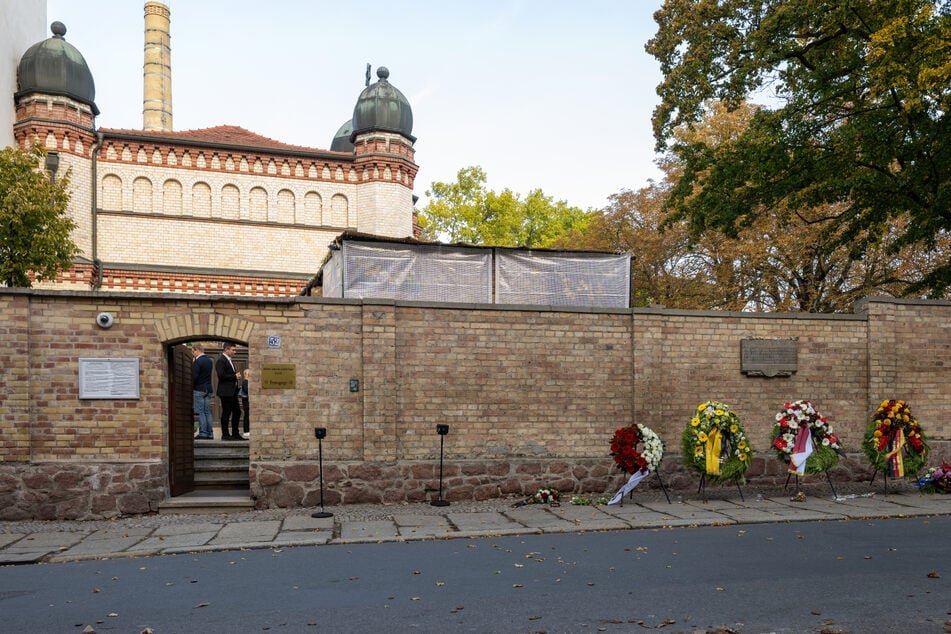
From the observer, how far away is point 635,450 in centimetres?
1139

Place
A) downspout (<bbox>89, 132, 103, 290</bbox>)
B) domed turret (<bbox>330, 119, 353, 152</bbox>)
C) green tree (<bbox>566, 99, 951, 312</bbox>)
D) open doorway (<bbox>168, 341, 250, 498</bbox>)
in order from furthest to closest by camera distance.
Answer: domed turret (<bbox>330, 119, 353, 152</bbox>) → downspout (<bbox>89, 132, 103, 290</bbox>) → green tree (<bbox>566, 99, 951, 312</bbox>) → open doorway (<bbox>168, 341, 250, 498</bbox>)

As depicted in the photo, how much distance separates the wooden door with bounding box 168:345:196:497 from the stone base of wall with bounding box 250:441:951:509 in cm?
139

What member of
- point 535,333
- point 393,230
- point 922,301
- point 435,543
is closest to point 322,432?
point 435,543

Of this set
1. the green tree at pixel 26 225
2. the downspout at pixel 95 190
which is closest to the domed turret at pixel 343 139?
the downspout at pixel 95 190

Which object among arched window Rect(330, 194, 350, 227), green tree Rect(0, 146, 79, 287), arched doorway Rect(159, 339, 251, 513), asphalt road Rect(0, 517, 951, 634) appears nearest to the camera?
asphalt road Rect(0, 517, 951, 634)

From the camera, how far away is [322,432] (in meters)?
10.7

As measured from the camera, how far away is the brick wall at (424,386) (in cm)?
1077

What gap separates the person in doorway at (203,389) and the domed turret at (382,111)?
62.1 ft

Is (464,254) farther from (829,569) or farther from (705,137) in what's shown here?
(705,137)

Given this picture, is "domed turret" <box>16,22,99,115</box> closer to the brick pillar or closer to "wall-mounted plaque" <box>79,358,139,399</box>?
"wall-mounted plaque" <box>79,358,139,399</box>

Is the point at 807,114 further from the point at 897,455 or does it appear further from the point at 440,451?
the point at 440,451

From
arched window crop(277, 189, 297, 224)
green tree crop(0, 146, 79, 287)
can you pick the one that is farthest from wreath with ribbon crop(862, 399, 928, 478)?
arched window crop(277, 189, 297, 224)

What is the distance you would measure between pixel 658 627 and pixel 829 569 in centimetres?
263

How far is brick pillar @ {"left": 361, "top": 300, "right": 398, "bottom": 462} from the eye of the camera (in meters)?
11.7
